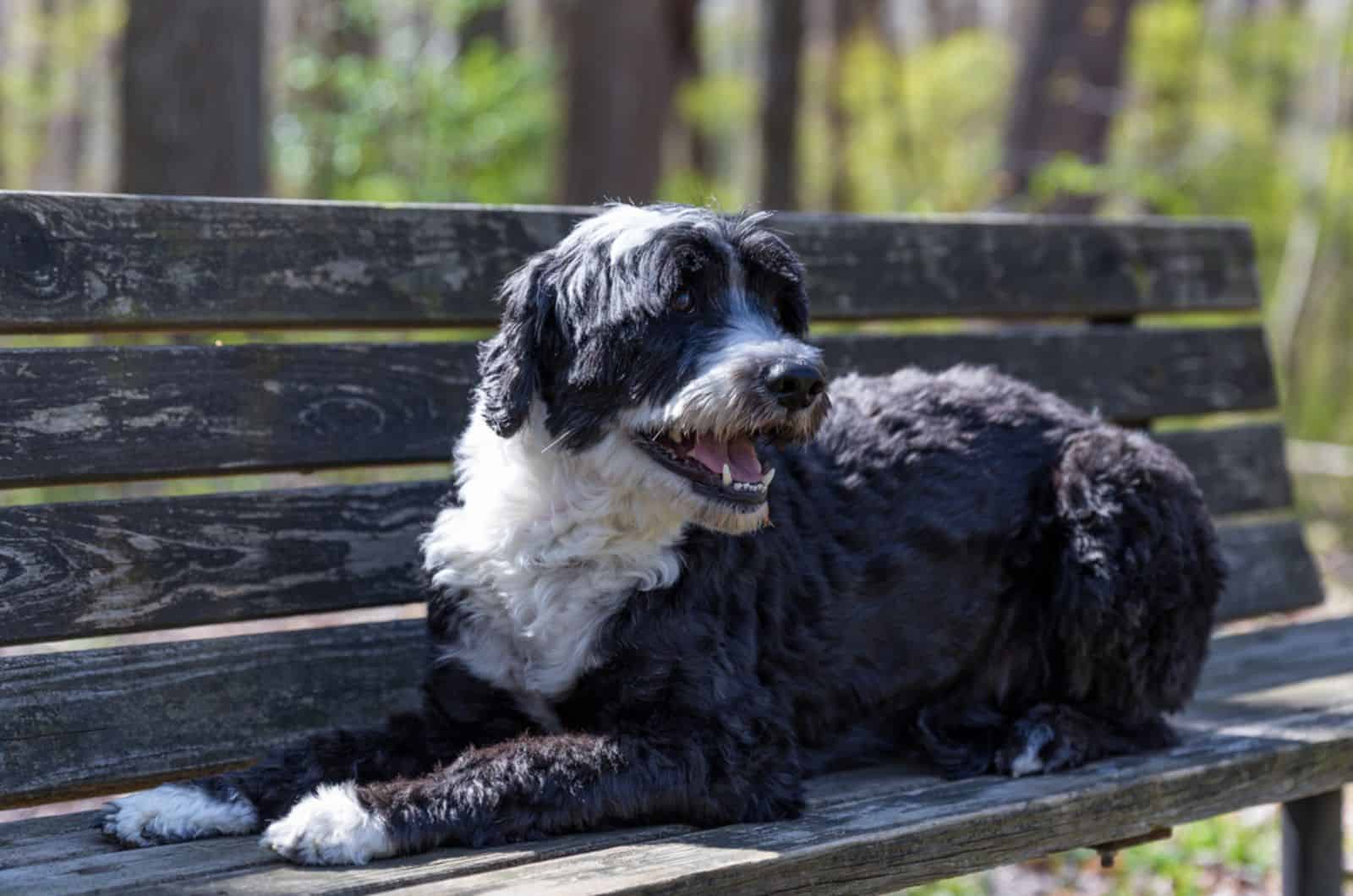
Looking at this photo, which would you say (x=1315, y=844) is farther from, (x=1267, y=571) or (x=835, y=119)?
(x=835, y=119)

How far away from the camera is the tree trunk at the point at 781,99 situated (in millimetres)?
13594

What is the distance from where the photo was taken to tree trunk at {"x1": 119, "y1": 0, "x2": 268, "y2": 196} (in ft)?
25.9

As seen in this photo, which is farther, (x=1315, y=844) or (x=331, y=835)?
(x=1315, y=844)

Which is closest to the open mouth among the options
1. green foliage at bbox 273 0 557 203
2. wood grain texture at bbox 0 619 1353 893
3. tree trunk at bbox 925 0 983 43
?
wood grain texture at bbox 0 619 1353 893

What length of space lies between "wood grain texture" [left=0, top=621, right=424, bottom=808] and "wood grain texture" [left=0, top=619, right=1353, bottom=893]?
0.24 metres

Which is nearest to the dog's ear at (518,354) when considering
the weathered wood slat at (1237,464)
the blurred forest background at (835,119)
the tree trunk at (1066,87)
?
the weathered wood slat at (1237,464)

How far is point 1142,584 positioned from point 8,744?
256cm

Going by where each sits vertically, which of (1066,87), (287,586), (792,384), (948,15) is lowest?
(287,586)

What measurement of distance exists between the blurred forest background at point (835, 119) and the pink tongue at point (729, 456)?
2477 millimetres

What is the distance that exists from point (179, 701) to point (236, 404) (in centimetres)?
68

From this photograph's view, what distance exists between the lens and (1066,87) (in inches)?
401

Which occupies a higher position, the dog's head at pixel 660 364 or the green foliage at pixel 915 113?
the green foliage at pixel 915 113

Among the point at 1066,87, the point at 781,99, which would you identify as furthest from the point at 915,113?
the point at 1066,87

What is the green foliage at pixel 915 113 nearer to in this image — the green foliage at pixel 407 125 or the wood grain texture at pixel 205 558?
the green foliage at pixel 407 125
